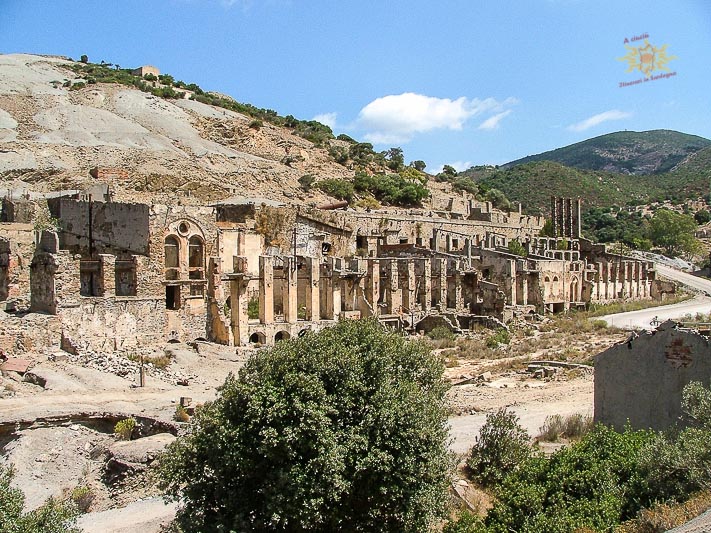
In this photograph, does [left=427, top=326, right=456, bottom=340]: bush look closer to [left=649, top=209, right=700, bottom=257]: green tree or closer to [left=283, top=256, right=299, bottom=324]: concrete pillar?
[left=283, top=256, right=299, bottom=324]: concrete pillar

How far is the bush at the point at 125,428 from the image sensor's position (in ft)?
58.6

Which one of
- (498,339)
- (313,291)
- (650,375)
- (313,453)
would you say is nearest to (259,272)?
(313,291)

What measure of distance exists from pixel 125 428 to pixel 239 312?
558 inches

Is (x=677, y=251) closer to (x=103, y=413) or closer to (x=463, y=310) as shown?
(x=463, y=310)

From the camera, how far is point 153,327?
28.2 metres

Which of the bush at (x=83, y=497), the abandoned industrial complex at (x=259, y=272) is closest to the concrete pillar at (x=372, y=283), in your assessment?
the abandoned industrial complex at (x=259, y=272)

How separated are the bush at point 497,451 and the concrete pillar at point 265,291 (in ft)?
62.0

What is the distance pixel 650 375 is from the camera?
16078 mm

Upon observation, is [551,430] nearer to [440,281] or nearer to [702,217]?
[440,281]

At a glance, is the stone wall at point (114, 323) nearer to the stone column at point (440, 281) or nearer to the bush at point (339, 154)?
the stone column at point (440, 281)

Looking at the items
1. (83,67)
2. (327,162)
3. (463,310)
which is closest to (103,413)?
(463,310)

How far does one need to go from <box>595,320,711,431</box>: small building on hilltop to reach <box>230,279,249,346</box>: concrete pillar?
716 inches

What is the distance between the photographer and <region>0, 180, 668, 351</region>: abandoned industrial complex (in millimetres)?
26875

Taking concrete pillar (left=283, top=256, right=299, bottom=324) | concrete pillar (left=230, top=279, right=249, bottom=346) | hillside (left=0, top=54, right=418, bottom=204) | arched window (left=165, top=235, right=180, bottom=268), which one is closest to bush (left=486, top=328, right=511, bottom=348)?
concrete pillar (left=283, top=256, right=299, bottom=324)
